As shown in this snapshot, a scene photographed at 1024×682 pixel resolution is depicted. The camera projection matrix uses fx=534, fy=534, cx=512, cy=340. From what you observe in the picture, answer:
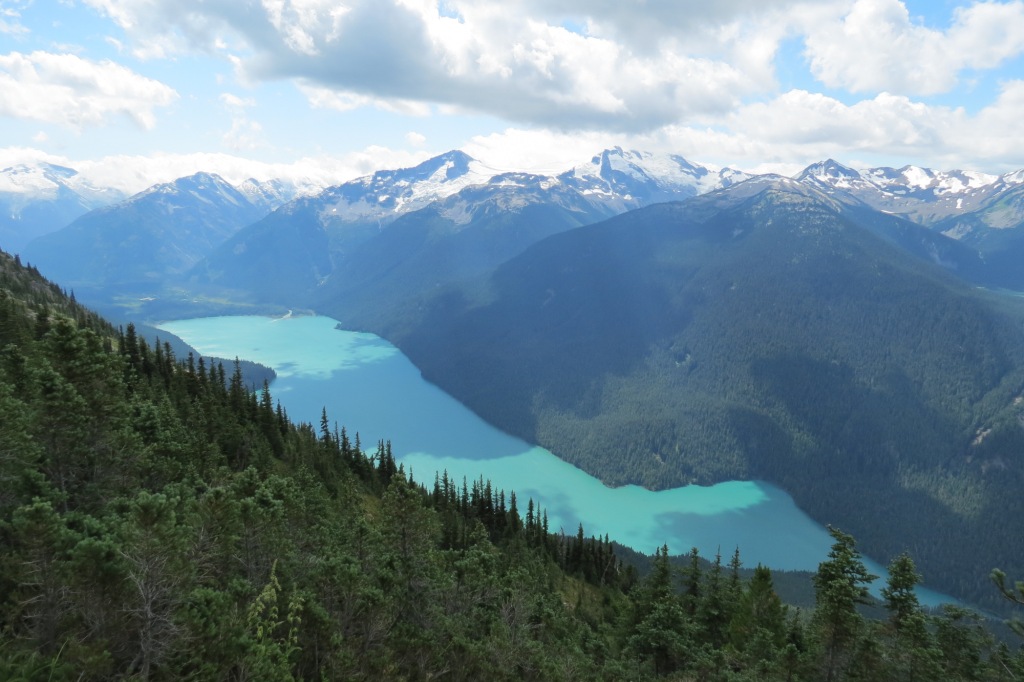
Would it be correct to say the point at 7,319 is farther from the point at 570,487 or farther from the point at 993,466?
the point at 993,466

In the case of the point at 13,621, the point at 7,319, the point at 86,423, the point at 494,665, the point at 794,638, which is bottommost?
the point at 794,638

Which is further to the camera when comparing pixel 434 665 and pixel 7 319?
pixel 7 319

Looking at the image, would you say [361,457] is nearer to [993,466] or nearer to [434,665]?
[434,665]

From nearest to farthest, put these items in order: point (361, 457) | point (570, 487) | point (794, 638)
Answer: point (794, 638) < point (361, 457) < point (570, 487)

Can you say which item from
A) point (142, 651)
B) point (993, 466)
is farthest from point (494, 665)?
point (993, 466)

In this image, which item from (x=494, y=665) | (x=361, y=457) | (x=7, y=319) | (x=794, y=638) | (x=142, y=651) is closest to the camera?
(x=142, y=651)

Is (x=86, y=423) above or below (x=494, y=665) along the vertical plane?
above
